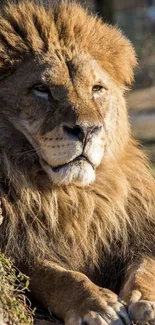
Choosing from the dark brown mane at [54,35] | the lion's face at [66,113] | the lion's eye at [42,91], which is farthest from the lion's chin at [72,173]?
the dark brown mane at [54,35]

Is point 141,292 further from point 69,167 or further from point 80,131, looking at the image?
point 80,131

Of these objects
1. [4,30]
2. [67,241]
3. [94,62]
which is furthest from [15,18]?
[67,241]

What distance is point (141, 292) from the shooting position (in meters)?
4.69

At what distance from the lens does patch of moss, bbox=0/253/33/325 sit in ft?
14.5

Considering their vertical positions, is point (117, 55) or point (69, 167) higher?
point (117, 55)

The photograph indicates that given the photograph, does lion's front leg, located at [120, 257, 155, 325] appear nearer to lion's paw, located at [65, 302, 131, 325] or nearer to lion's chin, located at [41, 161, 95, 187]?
lion's paw, located at [65, 302, 131, 325]

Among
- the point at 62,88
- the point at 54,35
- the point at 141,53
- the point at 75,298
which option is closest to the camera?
the point at 75,298

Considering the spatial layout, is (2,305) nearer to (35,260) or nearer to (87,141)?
(35,260)

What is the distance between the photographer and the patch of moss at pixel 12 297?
14.5ft

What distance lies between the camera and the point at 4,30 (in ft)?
16.8

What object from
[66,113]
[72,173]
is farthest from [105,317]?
[66,113]

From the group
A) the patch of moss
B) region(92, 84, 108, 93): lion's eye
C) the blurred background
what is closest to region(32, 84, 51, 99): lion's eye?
region(92, 84, 108, 93): lion's eye

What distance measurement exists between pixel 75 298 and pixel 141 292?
0.34 m

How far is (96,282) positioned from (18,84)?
1.12 meters
